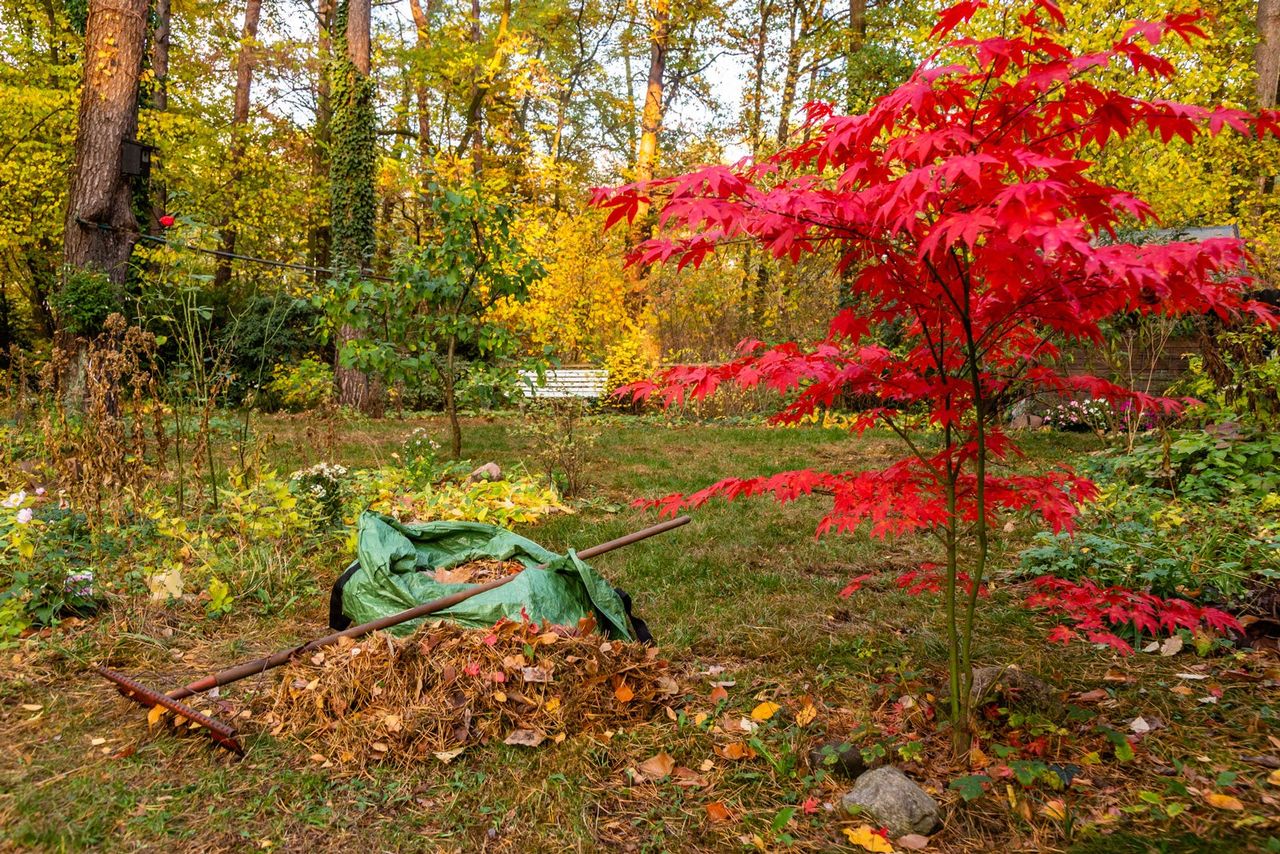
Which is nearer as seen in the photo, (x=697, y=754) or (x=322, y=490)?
(x=697, y=754)

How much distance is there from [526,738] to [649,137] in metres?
13.5

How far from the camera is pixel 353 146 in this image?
998 cm

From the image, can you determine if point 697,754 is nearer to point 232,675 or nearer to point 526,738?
point 526,738

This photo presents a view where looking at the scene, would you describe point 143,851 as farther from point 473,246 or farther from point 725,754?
point 473,246

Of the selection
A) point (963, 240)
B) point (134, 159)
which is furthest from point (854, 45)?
point (963, 240)

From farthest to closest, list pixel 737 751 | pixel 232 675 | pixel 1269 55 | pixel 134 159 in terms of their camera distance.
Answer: pixel 1269 55
pixel 134 159
pixel 232 675
pixel 737 751

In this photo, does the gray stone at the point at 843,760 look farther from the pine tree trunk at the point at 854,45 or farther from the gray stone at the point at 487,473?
the pine tree trunk at the point at 854,45

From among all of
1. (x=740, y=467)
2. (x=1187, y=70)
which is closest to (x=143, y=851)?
(x=740, y=467)

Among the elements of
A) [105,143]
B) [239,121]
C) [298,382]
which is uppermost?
[239,121]

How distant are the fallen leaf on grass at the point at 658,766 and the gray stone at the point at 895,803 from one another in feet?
1.78

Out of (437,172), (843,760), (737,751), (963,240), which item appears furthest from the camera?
(437,172)

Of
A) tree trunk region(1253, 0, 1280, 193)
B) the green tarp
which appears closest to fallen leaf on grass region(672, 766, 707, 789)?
the green tarp

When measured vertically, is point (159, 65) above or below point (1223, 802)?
above

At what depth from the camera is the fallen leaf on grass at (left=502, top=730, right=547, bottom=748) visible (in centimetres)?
248
